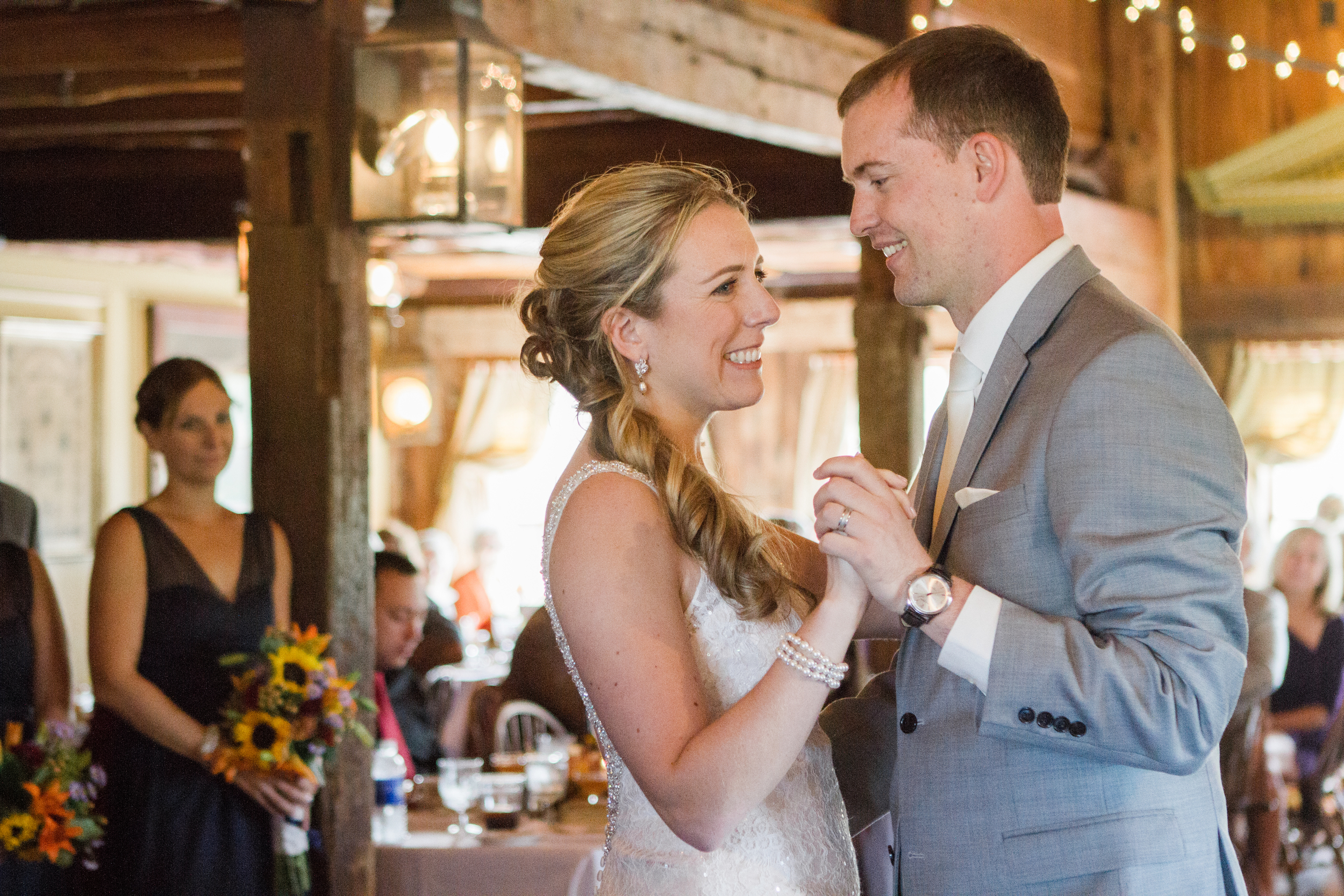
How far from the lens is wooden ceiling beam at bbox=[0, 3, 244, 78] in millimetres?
5227

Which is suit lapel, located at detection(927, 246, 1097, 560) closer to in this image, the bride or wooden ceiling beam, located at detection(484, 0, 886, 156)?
the bride

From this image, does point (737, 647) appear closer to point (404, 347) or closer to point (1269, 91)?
point (1269, 91)

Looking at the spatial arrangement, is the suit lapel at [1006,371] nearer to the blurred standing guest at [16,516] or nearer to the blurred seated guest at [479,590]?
the blurred standing guest at [16,516]

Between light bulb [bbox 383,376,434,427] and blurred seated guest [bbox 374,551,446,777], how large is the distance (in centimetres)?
451

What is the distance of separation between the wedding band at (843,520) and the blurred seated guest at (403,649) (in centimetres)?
386

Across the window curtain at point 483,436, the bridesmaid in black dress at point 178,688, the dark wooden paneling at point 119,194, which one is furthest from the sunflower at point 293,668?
the window curtain at point 483,436

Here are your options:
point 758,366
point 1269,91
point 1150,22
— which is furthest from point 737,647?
point 1269,91

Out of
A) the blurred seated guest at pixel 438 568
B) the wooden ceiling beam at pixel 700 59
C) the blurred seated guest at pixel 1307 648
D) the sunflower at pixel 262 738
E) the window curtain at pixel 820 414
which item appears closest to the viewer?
the sunflower at pixel 262 738

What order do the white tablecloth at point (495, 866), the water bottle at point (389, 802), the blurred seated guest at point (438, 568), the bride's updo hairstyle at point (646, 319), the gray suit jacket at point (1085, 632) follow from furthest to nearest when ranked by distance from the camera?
the blurred seated guest at point (438, 568) < the water bottle at point (389, 802) < the white tablecloth at point (495, 866) < the bride's updo hairstyle at point (646, 319) < the gray suit jacket at point (1085, 632)

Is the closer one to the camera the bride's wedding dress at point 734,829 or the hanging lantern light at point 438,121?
the bride's wedding dress at point 734,829

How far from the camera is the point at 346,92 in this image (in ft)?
11.3

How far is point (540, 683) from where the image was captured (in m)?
5.42

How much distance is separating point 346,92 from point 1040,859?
2553 millimetres

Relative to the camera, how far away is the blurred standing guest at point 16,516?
194 inches
